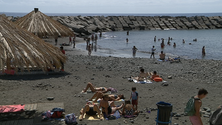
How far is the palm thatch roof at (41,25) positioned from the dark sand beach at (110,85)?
8.02ft

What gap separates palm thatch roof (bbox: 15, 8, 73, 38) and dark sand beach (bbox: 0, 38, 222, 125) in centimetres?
244

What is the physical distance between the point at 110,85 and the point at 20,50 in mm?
6321

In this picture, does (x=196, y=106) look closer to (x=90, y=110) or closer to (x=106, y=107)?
(x=106, y=107)

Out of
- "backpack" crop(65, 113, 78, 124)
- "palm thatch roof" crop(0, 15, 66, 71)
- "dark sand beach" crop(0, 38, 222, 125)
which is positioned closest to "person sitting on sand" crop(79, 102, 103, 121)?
"dark sand beach" crop(0, 38, 222, 125)

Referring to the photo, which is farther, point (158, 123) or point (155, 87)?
point (155, 87)

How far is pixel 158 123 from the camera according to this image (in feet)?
23.0

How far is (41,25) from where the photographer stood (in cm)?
1460

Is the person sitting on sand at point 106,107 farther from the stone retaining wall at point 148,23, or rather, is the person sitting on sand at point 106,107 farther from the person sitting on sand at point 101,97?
the stone retaining wall at point 148,23

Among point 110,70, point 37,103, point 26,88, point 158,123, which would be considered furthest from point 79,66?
point 158,123

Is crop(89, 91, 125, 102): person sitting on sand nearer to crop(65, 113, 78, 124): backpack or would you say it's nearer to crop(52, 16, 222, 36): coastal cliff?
crop(65, 113, 78, 124): backpack

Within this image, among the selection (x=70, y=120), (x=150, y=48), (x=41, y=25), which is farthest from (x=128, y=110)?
(x=150, y=48)

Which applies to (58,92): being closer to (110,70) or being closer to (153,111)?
(153,111)

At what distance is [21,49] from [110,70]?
9.82 metres

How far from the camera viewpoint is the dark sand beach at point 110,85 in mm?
9417
